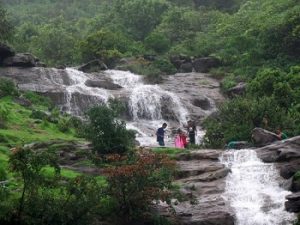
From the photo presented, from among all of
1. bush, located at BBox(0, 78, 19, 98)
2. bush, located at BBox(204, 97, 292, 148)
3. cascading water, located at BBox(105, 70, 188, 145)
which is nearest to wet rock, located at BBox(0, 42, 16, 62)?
bush, located at BBox(0, 78, 19, 98)

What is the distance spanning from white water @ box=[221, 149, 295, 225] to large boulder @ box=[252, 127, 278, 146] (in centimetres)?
158

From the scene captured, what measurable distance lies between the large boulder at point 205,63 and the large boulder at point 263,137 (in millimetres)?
22975

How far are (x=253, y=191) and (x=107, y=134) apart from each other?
20.6 ft

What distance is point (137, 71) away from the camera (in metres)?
46.8

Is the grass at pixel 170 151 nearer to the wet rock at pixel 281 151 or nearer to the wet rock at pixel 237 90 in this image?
the wet rock at pixel 281 151

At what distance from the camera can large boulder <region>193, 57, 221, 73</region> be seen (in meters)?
50.1

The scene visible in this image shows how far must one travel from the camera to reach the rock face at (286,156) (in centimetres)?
2352

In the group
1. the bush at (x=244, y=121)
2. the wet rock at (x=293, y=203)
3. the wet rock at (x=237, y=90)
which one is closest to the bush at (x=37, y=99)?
the bush at (x=244, y=121)

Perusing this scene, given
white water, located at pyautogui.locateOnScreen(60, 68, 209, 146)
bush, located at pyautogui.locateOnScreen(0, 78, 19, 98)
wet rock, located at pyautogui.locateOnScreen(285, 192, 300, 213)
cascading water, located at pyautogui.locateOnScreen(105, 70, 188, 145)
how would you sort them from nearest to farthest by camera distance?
wet rock, located at pyautogui.locateOnScreen(285, 192, 300, 213)
bush, located at pyautogui.locateOnScreen(0, 78, 19, 98)
cascading water, located at pyautogui.locateOnScreen(105, 70, 188, 145)
white water, located at pyautogui.locateOnScreen(60, 68, 209, 146)

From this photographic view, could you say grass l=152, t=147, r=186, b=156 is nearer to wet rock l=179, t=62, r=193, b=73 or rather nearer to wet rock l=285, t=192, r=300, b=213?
wet rock l=285, t=192, r=300, b=213

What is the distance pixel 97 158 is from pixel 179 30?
41.0 meters

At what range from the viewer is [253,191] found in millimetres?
23375

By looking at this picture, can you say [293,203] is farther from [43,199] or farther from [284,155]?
[43,199]

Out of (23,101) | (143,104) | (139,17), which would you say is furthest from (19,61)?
(139,17)
